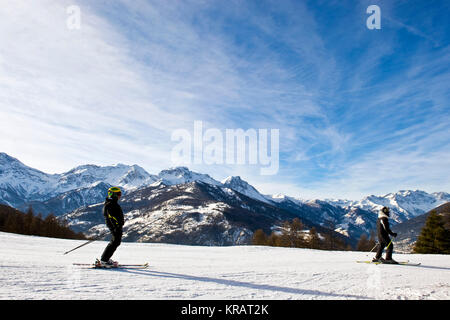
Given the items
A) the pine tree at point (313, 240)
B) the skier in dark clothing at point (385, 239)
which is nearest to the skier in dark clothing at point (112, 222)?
the skier in dark clothing at point (385, 239)

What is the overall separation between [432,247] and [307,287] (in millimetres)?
39723

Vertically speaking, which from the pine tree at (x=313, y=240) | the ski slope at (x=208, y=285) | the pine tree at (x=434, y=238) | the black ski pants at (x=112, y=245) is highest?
the black ski pants at (x=112, y=245)

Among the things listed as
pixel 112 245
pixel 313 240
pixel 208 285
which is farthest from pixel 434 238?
pixel 112 245

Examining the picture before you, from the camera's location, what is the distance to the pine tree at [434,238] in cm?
3578

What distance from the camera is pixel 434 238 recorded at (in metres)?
36.6

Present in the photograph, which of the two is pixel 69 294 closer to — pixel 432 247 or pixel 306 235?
pixel 432 247

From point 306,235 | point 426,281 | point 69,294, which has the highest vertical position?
point 69,294

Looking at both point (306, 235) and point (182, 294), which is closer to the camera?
point (182, 294)

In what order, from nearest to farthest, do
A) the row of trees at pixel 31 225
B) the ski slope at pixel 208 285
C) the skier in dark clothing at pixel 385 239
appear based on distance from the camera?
the ski slope at pixel 208 285
the skier in dark clothing at pixel 385 239
the row of trees at pixel 31 225

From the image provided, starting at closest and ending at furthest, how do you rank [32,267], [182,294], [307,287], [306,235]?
[182,294] → [307,287] → [32,267] → [306,235]

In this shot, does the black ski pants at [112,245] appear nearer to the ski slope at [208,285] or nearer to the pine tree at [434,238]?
the ski slope at [208,285]

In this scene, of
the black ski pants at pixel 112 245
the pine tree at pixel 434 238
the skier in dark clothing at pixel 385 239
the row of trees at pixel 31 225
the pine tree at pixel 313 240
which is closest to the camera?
the black ski pants at pixel 112 245
